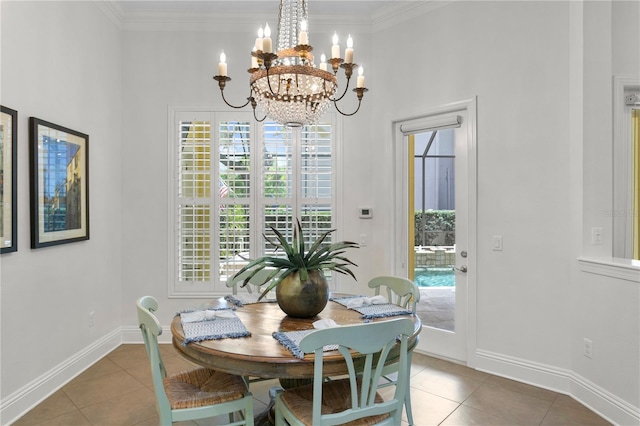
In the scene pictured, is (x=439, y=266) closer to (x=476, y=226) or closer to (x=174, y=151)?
(x=476, y=226)

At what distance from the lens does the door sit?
342cm

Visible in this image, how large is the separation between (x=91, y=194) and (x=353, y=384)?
299cm

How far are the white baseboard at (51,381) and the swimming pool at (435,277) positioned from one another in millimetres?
3013

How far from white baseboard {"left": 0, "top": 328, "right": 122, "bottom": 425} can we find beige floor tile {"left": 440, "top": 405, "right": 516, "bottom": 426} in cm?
273

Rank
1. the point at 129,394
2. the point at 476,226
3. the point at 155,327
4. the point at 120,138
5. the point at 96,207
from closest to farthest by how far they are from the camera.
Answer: the point at 155,327, the point at 129,394, the point at 476,226, the point at 96,207, the point at 120,138

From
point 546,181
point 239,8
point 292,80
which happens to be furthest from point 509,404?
point 239,8

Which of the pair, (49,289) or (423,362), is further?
(423,362)

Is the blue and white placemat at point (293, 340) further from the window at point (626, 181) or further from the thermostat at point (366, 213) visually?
the window at point (626, 181)

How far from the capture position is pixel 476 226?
3.34 m

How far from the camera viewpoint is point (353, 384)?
1612 millimetres

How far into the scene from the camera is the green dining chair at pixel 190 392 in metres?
1.79

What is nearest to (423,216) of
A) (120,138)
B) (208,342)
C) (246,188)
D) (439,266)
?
(439,266)

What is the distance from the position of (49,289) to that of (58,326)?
1.04ft

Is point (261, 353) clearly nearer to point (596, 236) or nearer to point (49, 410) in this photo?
point (49, 410)
